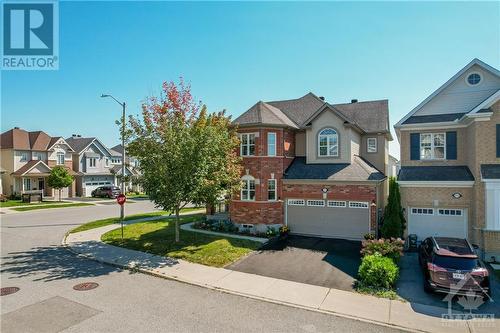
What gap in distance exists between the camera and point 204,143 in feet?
51.0

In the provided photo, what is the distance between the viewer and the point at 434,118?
60.0 feet

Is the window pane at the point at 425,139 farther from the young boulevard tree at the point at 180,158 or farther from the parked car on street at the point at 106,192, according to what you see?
the parked car on street at the point at 106,192

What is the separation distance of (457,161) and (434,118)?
2.87m

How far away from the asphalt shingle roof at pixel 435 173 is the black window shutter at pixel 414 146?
0.67m

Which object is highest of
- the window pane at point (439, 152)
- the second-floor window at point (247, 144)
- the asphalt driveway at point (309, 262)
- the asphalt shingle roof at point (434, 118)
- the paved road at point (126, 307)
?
the asphalt shingle roof at point (434, 118)

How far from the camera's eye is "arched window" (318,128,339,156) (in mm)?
20034

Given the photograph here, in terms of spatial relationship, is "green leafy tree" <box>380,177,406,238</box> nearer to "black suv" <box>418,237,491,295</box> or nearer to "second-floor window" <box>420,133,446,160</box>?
"second-floor window" <box>420,133,446,160</box>


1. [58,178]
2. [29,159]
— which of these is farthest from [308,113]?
[29,159]

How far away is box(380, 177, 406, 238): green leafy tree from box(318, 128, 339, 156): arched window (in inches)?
192

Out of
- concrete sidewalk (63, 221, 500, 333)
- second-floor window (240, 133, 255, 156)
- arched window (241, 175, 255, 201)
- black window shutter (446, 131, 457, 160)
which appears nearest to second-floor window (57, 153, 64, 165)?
concrete sidewalk (63, 221, 500, 333)

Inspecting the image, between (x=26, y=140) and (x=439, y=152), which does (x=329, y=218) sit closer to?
(x=439, y=152)

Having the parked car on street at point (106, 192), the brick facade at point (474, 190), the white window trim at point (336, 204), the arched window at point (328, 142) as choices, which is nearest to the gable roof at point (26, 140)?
the parked car on street at point (106, 192)

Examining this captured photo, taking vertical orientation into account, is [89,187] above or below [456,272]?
above

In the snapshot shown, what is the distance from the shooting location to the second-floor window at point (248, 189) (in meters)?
19.8
